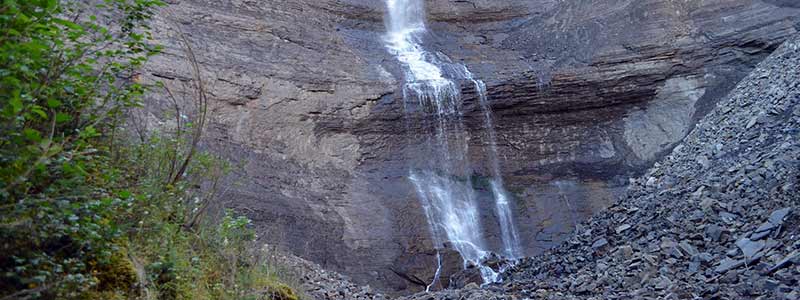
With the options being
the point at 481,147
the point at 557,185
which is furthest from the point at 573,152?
the point at 481,147

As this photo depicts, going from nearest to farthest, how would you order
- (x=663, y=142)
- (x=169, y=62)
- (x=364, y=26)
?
1. (x=169, y=62)
2. (x=663, y=142)
3. (x=364, y=26)

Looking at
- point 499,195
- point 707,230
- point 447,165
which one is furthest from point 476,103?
point 707,230

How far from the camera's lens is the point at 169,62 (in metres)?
15.4

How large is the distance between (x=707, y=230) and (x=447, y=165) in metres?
9.06

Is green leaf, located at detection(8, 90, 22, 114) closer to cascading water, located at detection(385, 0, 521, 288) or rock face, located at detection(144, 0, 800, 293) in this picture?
cascading water, located at detection(385, 0, 521, 288)

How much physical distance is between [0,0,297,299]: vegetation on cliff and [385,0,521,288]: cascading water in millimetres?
8159

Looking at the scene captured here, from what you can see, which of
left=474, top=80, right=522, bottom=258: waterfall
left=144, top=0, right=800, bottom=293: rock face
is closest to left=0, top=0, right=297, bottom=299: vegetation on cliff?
left=144, top=0, right=800, bottom=293: rock face

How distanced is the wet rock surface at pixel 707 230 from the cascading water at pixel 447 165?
2.62 metres

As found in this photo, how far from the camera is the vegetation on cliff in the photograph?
3.77 meters

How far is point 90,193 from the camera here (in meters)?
4.25

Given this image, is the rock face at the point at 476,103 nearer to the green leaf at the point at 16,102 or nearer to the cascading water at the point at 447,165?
the cascading water at the point at 447,165

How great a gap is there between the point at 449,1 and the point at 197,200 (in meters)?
17.6

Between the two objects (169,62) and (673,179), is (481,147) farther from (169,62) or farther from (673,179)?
Result: (169,62)

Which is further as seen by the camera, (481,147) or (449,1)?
(449,1)
